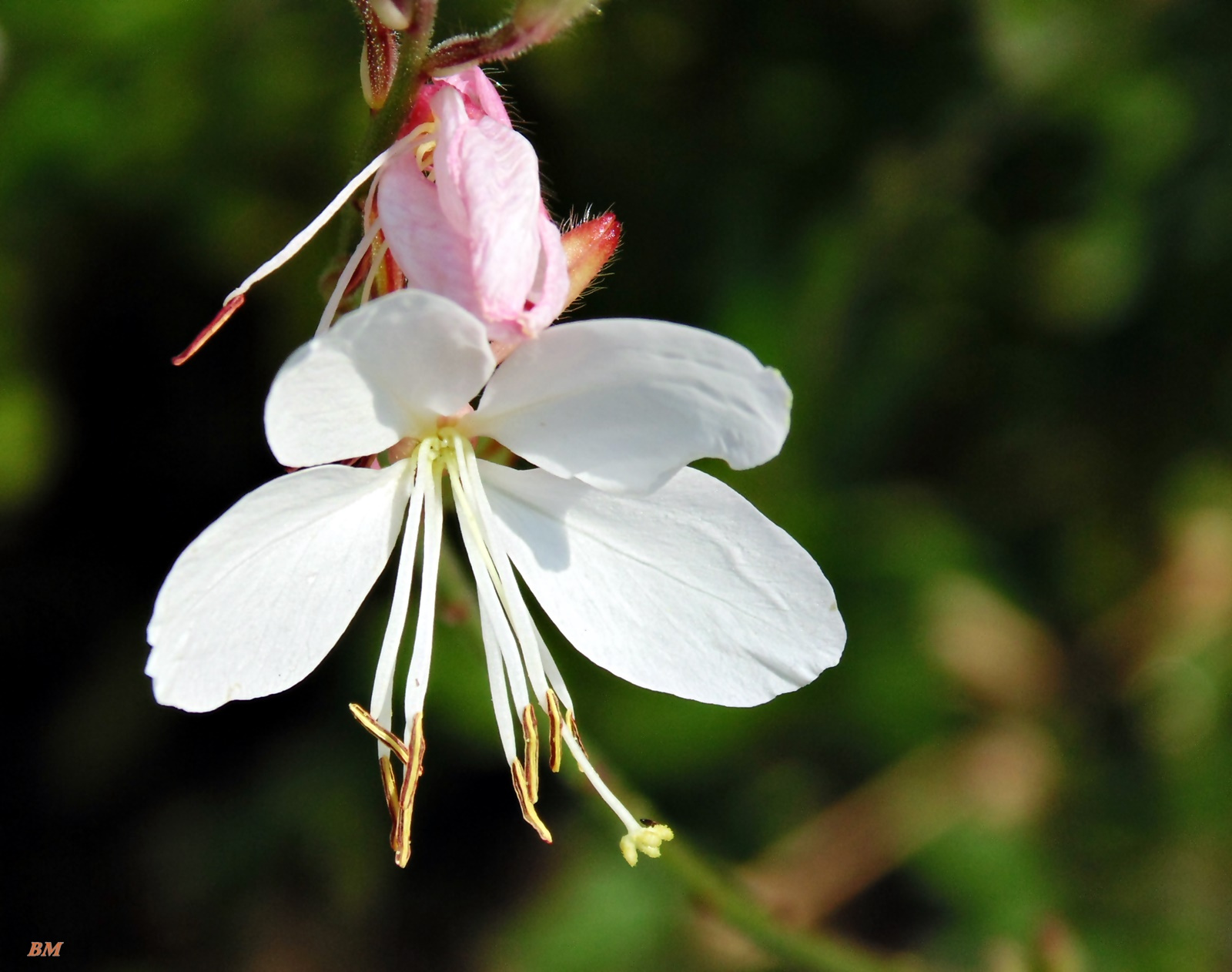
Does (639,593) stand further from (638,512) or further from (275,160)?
(275,160)

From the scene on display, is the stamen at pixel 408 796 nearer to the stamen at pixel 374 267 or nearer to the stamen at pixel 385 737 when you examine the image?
the stamen at pixel 385 737

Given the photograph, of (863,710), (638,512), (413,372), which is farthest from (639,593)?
(863,710)

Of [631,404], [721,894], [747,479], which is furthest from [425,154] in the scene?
[747,479]

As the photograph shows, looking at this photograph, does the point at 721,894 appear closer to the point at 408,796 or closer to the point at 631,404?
the point at 408,796

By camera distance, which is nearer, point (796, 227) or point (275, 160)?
point (275, 160)

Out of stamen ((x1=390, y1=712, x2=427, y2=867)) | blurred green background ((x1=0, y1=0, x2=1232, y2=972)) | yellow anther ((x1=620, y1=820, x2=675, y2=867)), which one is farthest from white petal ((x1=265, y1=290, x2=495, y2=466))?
blurred green background ((x1=0, y1=0, x2=1232, y2=972))

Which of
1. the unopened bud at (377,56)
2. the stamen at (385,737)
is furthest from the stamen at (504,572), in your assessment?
the unopened bud at (377,56)

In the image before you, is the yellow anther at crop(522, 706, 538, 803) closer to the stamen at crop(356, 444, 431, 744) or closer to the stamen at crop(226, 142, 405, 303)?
the stamen at crop(356, 444, 431, 744)

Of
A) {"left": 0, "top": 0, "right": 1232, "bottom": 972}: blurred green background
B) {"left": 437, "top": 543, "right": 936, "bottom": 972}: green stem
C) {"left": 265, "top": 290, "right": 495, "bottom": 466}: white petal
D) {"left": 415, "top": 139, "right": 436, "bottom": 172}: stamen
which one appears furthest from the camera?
{"left": 0, "top": 0, "right": 1232, "bottom": 972}: blurred green background
